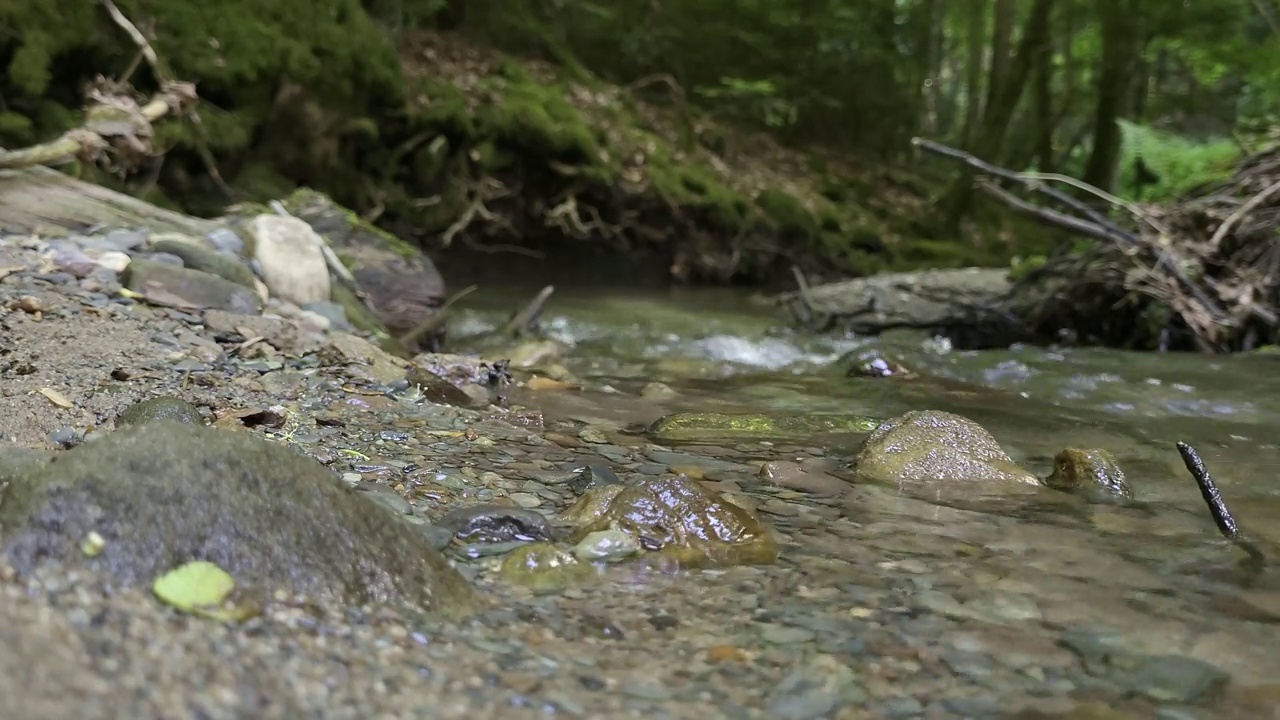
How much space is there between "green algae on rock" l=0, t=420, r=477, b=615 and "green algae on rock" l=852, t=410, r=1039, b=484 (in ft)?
6.02

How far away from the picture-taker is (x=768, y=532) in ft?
7.79

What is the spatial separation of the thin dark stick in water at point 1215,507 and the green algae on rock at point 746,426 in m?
1.61

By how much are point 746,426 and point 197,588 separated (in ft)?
8.74

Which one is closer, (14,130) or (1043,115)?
(14,130)

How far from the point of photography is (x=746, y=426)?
384 cm

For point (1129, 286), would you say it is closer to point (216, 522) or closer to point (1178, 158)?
point (1178, 158)

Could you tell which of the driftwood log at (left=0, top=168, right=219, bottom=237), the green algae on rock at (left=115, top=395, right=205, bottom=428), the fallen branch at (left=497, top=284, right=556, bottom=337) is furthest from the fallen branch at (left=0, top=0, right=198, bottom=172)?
the green algae on rock at (left=115, top=395, right=205, bottom=428)

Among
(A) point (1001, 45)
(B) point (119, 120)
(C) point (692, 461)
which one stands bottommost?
(C) point (692, 461)

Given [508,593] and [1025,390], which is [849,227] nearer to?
[1025,390]

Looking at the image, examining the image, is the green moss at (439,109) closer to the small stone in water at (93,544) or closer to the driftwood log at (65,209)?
the driftwood log at (65,209)

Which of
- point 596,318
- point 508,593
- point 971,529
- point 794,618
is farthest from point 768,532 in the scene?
point 596,318

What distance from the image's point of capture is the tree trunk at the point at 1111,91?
12.8m

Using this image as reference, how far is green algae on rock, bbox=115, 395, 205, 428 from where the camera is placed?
8.79ft

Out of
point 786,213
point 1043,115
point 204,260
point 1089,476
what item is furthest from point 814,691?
point 1043,115
